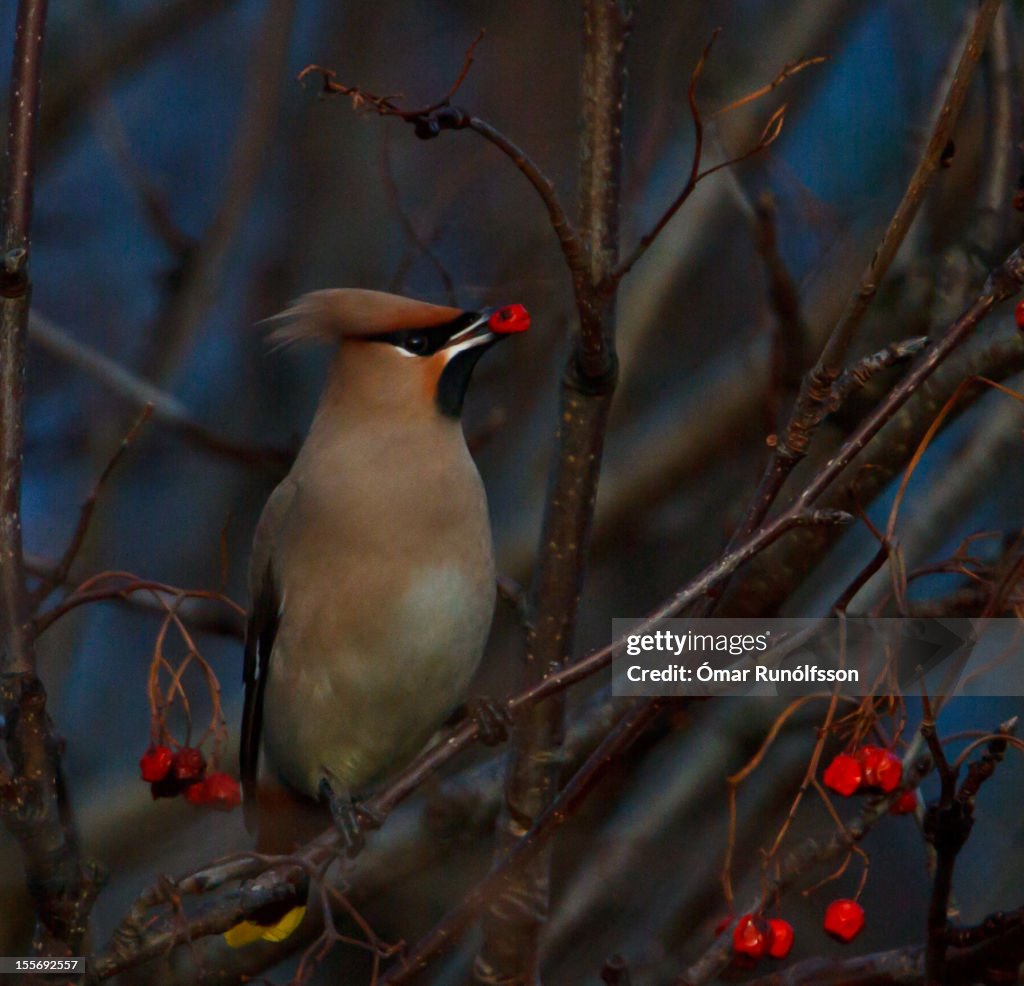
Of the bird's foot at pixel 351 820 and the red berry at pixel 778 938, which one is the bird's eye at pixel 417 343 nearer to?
the bird's foot at pixel 351 820

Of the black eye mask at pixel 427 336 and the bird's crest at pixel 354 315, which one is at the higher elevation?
the bird's crest at pixel 354 315

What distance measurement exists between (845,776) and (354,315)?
1621 millimetres

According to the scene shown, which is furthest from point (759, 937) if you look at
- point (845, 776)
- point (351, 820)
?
point (351, 820)

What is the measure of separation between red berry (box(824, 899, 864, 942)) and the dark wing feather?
5.03 ft

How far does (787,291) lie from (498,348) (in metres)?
1.75

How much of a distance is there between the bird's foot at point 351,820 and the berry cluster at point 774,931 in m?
0.80

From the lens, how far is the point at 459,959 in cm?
345

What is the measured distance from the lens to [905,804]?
7.47 feet

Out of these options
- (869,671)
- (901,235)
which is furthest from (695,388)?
(901,235)

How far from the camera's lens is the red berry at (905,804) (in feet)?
7.36

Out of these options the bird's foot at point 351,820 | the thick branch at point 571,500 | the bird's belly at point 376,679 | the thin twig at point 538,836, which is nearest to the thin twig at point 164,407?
the bird's belly at point 376,679

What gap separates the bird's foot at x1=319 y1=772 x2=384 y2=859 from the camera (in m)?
2.92

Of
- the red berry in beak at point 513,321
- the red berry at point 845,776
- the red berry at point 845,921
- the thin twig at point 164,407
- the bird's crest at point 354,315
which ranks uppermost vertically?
the red berry in beak at point 513,321

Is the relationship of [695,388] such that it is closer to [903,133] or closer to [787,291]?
[787,291]
